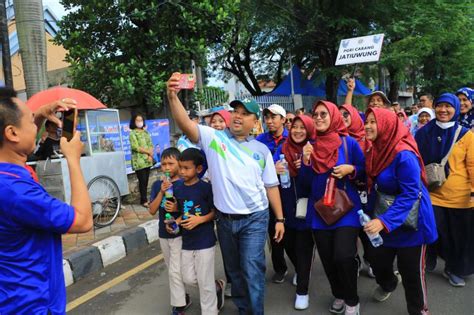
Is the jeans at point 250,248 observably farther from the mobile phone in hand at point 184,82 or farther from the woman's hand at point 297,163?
the mobile phone in hand at point 184,82

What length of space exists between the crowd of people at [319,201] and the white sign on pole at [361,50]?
3.72 m

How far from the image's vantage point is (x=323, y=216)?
9.59 ft

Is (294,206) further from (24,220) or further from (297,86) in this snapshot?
(297,86)

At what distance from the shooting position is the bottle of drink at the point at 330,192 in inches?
114

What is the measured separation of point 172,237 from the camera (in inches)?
123

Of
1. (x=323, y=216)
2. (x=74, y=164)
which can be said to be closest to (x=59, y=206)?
(x=74, y=164)

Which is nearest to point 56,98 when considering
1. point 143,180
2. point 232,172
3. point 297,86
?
point 143,180

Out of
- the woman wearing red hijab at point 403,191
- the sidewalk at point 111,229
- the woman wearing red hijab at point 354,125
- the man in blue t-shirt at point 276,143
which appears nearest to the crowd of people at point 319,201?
the woman wearing red hijab at point 403,191

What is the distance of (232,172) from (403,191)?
3.74 feet

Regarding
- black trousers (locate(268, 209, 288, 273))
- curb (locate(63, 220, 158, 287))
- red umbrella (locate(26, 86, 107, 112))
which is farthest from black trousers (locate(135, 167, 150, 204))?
black trousers (locate(268, 209, 288, 273))

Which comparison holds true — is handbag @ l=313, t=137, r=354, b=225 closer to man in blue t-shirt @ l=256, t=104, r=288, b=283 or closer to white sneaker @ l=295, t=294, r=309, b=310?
white sneaker @ l=295, t=294, r=309, b=310

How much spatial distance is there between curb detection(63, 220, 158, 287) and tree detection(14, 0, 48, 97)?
2.50m

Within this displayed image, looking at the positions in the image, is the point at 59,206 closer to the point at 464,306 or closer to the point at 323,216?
the point at 323,216

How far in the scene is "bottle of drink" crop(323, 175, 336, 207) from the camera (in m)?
2.89
